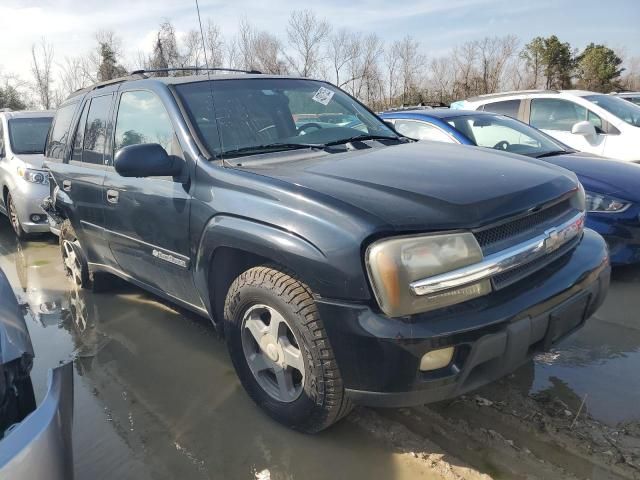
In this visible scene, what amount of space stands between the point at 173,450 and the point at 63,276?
363cm

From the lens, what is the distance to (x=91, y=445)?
262cm

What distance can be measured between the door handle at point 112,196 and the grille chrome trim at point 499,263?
7.52ft

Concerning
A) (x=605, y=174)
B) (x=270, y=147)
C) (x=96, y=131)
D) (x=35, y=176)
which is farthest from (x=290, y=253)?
(x=35, y=176)

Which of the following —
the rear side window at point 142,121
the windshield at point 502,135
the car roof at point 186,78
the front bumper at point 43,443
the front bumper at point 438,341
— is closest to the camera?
the front bumper at point 43,443

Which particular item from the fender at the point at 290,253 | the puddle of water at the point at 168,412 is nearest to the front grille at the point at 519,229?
the fender at the point at 290,253

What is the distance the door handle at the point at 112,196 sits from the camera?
3.48 m

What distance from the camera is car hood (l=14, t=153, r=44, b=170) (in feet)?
21.6

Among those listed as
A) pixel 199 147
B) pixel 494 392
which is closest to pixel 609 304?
pixel 494 392

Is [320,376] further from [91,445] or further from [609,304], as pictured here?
[609,304]

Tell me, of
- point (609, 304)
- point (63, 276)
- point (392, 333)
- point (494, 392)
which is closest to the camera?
point (392, 333)

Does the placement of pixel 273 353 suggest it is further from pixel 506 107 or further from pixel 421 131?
pixel 506 107

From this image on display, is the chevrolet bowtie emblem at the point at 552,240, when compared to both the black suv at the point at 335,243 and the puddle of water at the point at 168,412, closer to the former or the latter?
the black suv at the point at 335,243

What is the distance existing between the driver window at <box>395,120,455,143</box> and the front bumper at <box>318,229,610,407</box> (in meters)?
3.37

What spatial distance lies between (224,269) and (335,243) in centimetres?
88
